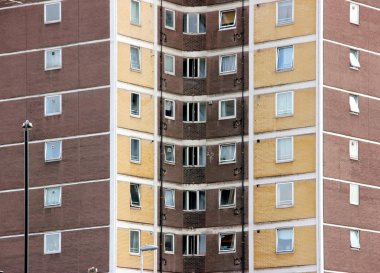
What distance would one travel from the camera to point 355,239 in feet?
346

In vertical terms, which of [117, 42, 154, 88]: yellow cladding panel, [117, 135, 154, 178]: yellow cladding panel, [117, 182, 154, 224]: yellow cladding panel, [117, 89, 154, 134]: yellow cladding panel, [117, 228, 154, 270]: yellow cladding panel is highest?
[117, 42, 154, 88]: yellow cladding panel

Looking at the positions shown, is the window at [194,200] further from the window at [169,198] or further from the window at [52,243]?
the window at [52,243]

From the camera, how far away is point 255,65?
107m

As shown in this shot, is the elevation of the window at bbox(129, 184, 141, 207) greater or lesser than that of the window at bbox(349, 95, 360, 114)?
lesser

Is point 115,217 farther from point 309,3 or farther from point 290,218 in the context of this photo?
point 309,3

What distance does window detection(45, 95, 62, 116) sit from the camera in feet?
347

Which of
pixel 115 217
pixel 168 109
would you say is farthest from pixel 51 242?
pixel 168 109

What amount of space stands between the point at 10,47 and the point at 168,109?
455 inches

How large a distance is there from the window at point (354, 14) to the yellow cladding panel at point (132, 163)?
1587 centimetres

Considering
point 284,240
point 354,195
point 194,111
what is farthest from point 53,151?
point 354,195

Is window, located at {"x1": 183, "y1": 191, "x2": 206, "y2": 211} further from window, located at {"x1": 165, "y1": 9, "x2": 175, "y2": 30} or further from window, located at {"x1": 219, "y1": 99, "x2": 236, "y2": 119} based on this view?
window, located at {"x1": 165, "y1": 9, "x2": 175, "y2": 30}

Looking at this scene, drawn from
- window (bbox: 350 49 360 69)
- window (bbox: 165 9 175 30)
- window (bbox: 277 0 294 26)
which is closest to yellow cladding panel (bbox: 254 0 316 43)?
window (bbox: 277 0 294 26)

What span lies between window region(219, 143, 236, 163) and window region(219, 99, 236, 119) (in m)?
1.99

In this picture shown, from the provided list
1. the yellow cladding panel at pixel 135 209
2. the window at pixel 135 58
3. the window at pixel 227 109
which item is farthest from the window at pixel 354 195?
the window at pixel 135 58
